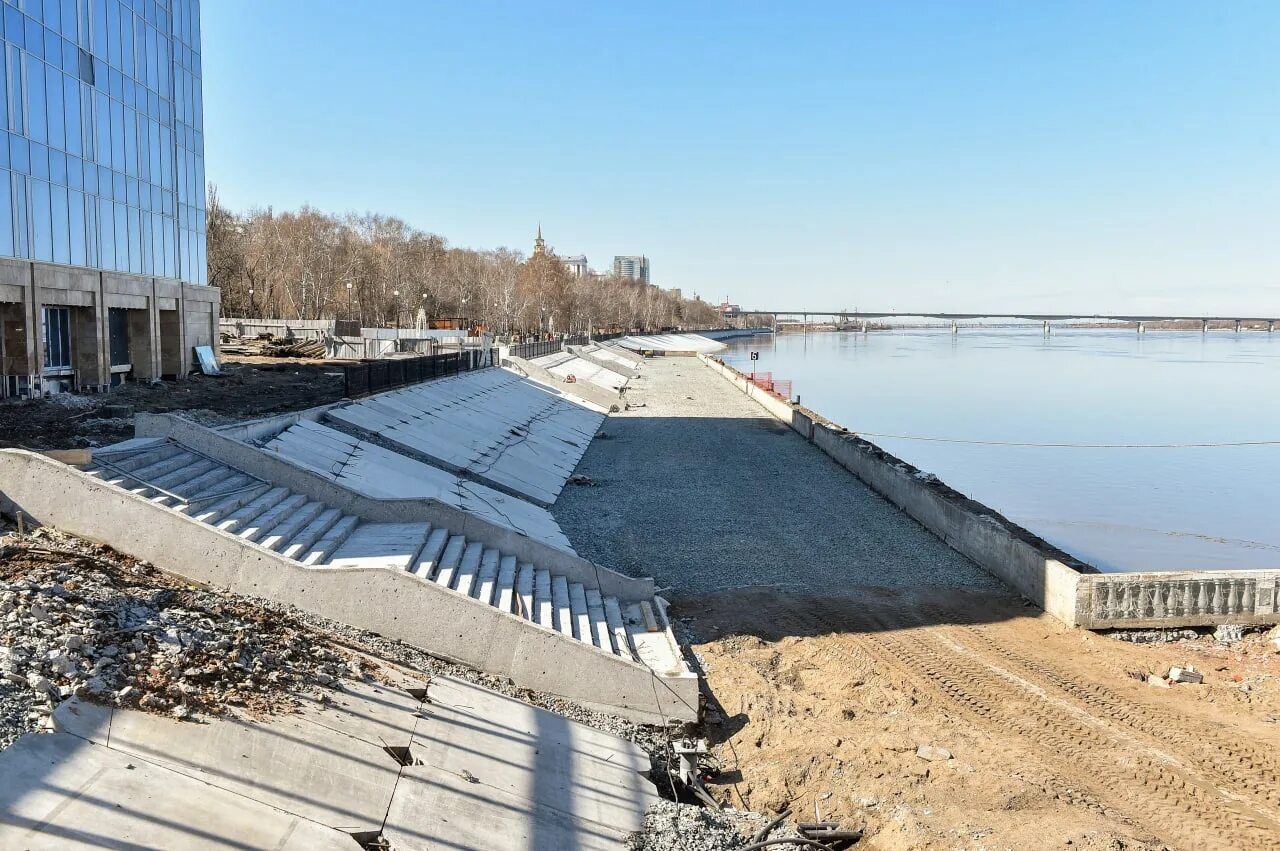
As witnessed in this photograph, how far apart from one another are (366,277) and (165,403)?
7387 cm

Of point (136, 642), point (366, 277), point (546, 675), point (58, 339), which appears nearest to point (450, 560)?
point (546, 675)

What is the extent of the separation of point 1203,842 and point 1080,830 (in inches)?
49.5

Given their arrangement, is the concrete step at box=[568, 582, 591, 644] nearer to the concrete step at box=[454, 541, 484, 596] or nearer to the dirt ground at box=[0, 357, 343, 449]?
Result: the concrete step at box=[454, 541, 484, 596]

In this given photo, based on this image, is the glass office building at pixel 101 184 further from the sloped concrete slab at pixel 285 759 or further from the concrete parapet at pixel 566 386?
the sloped concrete slab at pixel 285 759

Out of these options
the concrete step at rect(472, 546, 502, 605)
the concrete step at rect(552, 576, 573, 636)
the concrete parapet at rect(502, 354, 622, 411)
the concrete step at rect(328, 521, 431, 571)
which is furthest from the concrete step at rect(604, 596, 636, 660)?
the concrete parapet at rect(502, 354, 622, 411)

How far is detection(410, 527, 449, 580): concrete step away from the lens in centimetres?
1217

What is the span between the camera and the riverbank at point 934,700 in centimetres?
925

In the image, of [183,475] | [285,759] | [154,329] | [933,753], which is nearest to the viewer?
[285,759]

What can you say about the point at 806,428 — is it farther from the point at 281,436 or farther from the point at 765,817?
the point at 765,817

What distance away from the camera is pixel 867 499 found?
24.9 meters

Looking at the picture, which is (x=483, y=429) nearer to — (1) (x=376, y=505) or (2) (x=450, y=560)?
(1) (x=376, y=505)

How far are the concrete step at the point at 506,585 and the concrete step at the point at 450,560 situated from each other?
2.14 feet

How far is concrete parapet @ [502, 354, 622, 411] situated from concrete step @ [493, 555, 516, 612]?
31417 millimetres

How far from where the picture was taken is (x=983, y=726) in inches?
440
